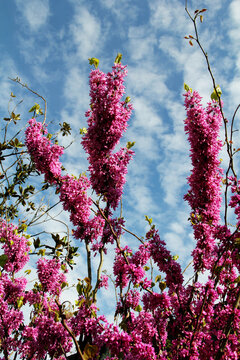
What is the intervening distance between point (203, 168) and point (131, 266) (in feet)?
5.27

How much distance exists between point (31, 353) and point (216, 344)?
8.74ft

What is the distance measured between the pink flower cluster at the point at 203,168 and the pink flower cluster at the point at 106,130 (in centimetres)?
99

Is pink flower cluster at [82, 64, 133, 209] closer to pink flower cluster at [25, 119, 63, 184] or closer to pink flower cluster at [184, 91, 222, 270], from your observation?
pink flower cluster at [25, 119, 63, 184]

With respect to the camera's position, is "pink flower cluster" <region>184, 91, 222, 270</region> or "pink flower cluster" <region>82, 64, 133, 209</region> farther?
"pink flower cluster" <region>82, 64, 133, 209</region>

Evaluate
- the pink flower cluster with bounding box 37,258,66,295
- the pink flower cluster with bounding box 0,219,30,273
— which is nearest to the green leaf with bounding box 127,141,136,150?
the pink flower cluster with bounding box 37,258,66,295

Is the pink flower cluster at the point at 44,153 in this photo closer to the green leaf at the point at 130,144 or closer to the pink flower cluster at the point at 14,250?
the green leaf at the point at 130,144

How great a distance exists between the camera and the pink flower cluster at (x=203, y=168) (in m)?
3.46

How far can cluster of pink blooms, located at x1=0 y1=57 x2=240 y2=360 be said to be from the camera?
9.82ft

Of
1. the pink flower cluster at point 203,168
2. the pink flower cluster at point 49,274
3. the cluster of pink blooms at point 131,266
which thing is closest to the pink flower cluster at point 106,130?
the cluster of pink blooms at point 131,266

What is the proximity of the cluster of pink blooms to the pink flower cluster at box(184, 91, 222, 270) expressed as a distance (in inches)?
0.5

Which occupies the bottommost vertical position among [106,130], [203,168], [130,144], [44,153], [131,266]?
[131,266]

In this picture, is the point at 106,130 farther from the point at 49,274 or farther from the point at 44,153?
the point at 49,274

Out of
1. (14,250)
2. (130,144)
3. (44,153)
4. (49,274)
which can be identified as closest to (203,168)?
(130,144)

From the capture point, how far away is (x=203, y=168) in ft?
11.7
